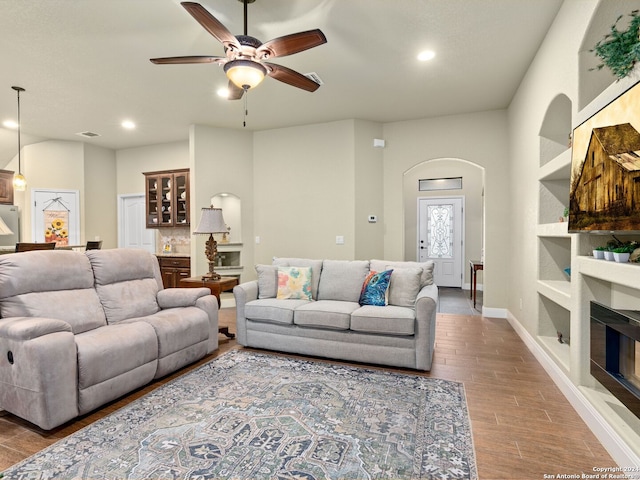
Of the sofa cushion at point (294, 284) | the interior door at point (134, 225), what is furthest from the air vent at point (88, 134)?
the sofa cushion at point (294, 284)

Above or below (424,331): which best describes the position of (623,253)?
above

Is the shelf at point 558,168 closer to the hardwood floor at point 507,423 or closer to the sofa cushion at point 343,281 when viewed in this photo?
the hardwood floor at point 507,423

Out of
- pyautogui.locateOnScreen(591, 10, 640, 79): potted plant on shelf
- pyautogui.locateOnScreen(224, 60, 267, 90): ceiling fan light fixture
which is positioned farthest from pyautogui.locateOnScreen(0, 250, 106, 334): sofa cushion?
pyautogui.locateOnScreen(591, 10, 640, 79): potted plant on shelf

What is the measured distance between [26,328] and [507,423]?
3120 millimetres

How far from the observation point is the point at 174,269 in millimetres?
6359

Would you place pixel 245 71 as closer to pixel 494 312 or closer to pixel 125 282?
pixel 125 282

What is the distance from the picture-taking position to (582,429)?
87.4 inches

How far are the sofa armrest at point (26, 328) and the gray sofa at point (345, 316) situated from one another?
1748 mm

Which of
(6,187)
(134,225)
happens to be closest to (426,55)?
(134,225)

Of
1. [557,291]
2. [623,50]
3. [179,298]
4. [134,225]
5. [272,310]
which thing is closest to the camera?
[623,50]

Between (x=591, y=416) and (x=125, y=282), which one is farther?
(x=125, y=282)

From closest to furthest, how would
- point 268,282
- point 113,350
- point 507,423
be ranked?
point 507,423 → point 113,350 → point 268,282

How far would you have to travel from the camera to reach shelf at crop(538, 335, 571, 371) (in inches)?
111

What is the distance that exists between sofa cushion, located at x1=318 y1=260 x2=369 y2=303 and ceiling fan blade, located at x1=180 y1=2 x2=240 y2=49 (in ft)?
7.96
